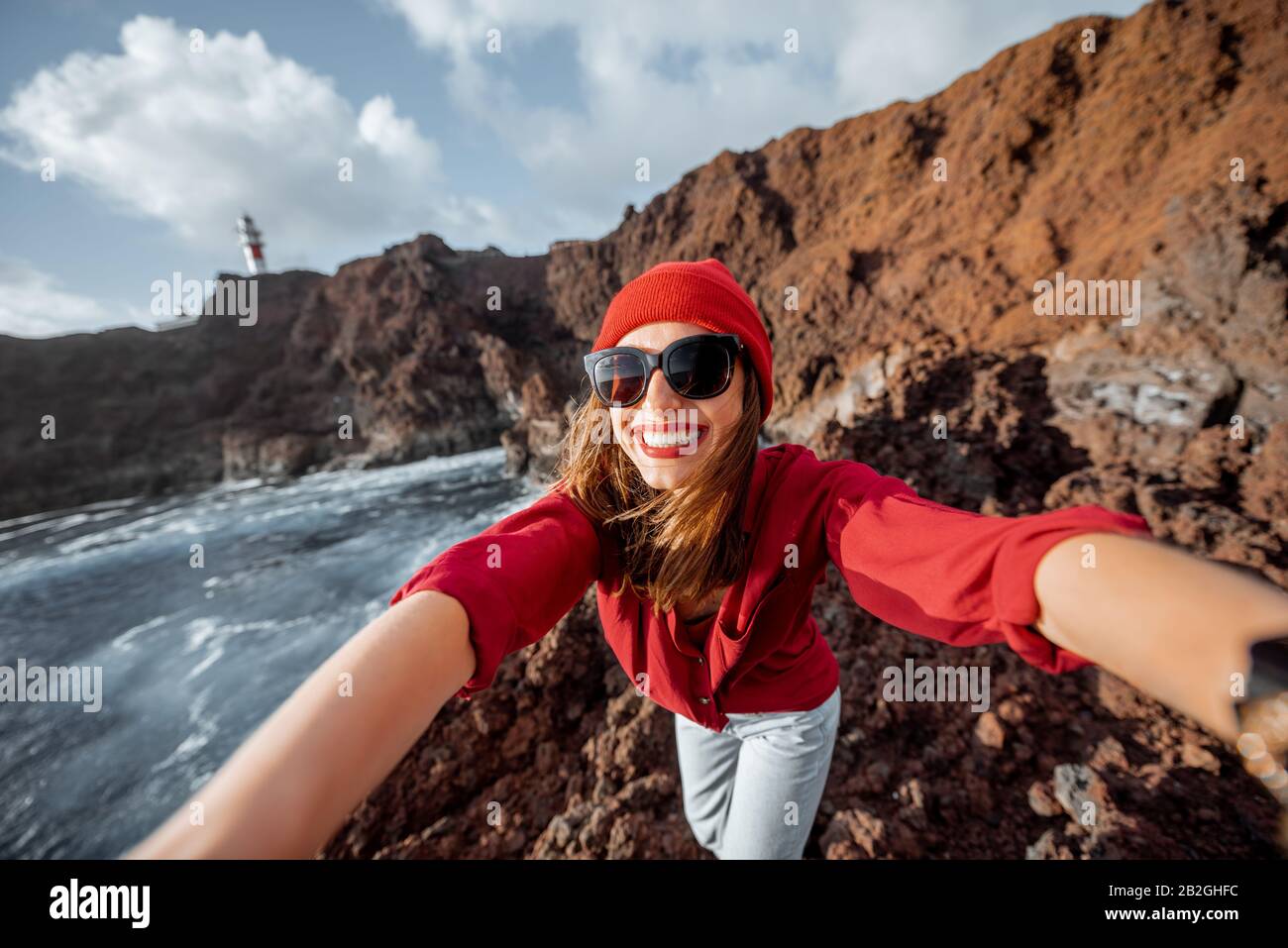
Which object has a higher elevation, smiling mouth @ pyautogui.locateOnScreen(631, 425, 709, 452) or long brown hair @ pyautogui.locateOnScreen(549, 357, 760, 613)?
smiling mouth @ pyautogui.locateOnScreen(631, 425, 709, 452)

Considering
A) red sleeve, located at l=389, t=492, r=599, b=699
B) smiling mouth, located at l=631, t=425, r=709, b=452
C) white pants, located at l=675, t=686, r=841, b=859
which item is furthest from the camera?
white pants, located at l=675, t=686, r=841, b=859

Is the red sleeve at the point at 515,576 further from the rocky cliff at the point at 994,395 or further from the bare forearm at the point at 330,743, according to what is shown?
the rocky cliff at the point at 994,395

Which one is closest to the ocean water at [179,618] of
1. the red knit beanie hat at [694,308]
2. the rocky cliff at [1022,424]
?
the rocky cliff at [1022,424]

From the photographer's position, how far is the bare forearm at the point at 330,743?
540 mm

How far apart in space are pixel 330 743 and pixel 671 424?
0.82 m

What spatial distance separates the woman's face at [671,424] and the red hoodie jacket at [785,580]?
204 mm

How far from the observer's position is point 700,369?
115 cm

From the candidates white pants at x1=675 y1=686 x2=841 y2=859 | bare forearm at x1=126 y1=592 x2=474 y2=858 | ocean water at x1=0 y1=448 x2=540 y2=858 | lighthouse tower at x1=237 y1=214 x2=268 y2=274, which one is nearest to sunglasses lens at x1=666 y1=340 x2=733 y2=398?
bare forearm at x1=126 y1=592 x2=474 y2=858

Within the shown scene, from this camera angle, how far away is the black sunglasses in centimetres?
113

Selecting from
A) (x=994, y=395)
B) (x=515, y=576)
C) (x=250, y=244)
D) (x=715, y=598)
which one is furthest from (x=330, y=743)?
(x=250, y=244)

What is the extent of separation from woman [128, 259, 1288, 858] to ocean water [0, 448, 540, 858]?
20.5 ft

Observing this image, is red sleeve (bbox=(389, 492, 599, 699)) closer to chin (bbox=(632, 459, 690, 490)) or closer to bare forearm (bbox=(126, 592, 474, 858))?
bare forearm (bbox=(126, 592, 474, 858))

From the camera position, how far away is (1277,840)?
1629mm

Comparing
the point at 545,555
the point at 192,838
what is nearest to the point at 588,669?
the point at 545,555
